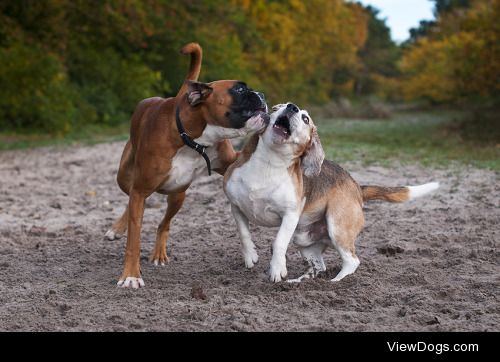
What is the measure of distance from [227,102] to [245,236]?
1115 mm

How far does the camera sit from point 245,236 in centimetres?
584

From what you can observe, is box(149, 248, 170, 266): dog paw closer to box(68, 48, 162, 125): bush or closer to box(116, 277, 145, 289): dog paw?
box(116, 277, 145, 289): dog paw

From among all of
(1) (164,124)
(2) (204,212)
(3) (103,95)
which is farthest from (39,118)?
(1) (164,124)

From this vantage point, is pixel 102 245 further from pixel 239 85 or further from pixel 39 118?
pixel 39 118

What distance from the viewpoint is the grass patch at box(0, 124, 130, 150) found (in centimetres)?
1708

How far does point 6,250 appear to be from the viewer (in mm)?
6934

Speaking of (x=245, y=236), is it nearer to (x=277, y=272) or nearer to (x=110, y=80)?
(x=277, y=272)

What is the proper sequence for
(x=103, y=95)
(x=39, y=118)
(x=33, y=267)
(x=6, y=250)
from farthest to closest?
(x=103, y=95)
(x=39, y=118)
(x=6, y=250)
(x=33, y=267)

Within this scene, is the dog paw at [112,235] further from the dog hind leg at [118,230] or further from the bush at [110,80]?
the bush at [110,80]

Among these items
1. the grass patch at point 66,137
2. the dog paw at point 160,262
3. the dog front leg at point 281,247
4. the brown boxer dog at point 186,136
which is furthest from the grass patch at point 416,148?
the brown boxer dog at point 186,136


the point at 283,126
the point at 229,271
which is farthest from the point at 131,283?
the point at 283,126
